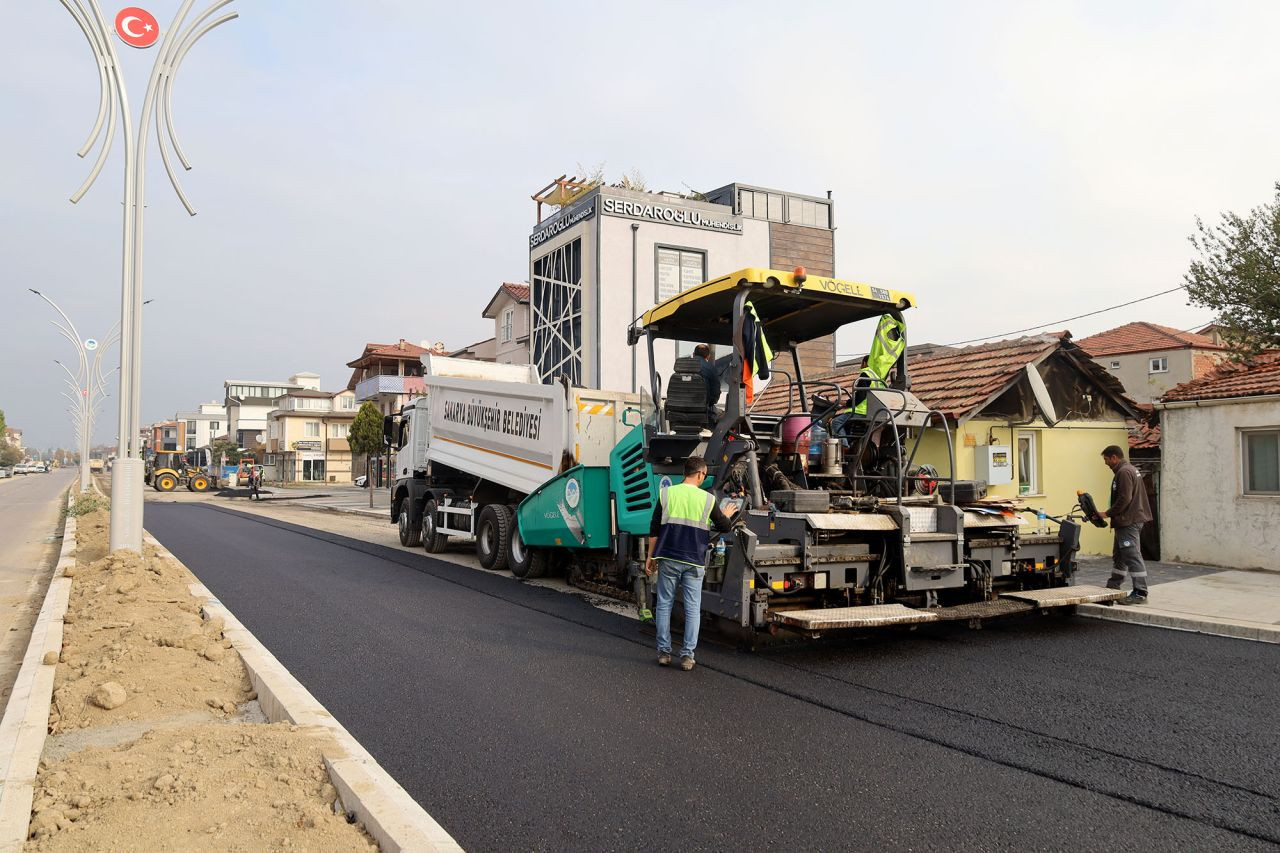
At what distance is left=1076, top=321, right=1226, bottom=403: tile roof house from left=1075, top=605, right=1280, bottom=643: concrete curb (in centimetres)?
3217

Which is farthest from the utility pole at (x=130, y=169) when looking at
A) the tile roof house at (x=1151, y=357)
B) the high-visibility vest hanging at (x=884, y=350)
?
the tile roof house at (x=1151, y=357)

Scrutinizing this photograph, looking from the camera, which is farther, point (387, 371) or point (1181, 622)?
point (387, 371)

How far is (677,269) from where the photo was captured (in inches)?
1088

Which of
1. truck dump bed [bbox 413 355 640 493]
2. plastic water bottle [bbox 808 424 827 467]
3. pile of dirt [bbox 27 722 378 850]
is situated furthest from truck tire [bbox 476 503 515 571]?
pile of dirt [bbox 27 722 378 850]

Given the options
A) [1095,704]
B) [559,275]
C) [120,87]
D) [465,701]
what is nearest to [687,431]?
[465,701]

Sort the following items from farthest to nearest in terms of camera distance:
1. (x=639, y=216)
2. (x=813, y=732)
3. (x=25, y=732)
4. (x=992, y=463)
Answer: (x=639, y=216) < (x=992, y=463) < (x=813, y=732) < (x=25, y=732)

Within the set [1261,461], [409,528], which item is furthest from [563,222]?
[1261,461]

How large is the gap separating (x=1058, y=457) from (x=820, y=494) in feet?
28.7

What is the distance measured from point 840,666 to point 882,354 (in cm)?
288

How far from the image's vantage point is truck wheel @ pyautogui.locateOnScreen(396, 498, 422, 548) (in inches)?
591

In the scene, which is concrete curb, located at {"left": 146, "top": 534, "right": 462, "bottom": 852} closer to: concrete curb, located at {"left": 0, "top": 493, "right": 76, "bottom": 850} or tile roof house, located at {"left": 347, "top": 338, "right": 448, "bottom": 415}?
concrete curb, located at {"left": 0, "top": 493, "right": 76, "bottom": 850}

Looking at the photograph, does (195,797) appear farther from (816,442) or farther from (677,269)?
(677,269)

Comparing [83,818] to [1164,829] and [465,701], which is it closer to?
[465,701]

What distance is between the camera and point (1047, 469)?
13688mm
